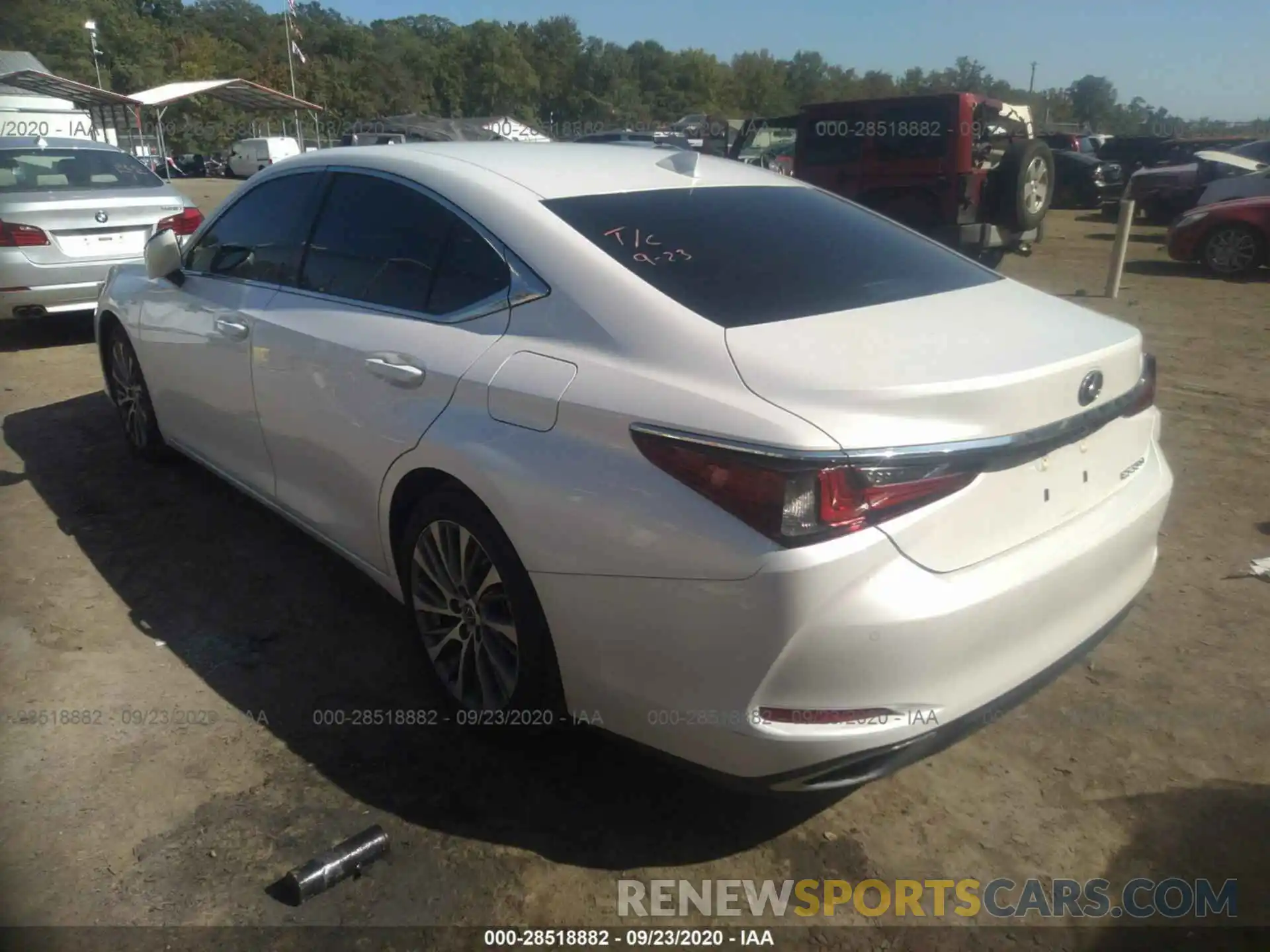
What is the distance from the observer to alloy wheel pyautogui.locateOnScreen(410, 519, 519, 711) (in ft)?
8.80

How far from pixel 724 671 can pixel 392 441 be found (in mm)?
1295

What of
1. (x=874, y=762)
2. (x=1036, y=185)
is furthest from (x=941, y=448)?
(x=1036, y=185)

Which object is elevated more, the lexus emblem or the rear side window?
the rear side window

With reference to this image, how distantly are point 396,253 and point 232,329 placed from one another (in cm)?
102

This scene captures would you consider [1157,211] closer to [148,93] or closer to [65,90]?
[148,93]

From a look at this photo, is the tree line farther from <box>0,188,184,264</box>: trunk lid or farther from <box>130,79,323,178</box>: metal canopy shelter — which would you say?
<box>0,188,184,264</box>: trunk lid

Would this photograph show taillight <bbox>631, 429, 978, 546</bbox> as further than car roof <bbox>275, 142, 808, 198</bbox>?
No

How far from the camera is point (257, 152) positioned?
40875 millimetres

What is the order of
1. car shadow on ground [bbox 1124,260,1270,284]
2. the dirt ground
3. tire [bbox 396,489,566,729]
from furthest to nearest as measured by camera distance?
1. car shadow on ground [bbox 1124,260,1270,284]
2. tire [bbox 396,489,566,729]
3. the dirt ground

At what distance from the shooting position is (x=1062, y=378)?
229 centimetres

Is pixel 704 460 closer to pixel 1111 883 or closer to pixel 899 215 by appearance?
pixel 1111 883

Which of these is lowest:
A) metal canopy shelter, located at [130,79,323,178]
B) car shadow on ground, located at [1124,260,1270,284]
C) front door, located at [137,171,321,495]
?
car shadow on ground, located at [1124,260,1270,284]

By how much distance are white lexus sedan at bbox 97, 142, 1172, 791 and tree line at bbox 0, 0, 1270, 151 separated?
52.3 m

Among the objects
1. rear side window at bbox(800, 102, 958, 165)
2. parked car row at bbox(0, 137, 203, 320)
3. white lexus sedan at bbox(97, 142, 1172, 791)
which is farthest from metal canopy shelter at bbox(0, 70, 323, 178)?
white lexus sedan at bbox(97, 142, 1172, 791)
